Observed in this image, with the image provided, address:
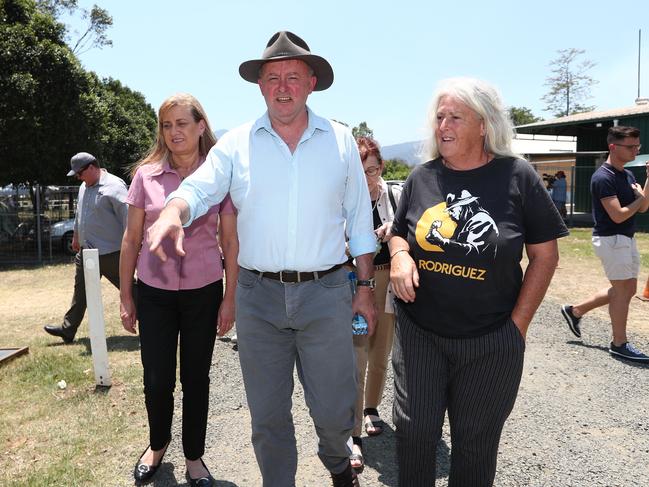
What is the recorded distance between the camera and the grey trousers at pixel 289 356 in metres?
2.69

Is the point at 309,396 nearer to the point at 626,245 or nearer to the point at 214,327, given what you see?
the point at 214,327


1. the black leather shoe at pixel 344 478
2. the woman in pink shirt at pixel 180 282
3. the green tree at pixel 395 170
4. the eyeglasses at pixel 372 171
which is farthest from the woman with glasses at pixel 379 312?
the green tree at pixel 395 170

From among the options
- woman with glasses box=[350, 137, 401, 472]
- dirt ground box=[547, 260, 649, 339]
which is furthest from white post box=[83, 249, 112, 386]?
dirt ground box=[547, 260, 649, 339]

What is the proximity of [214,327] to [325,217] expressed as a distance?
108 cm

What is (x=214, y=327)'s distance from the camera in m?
3.29

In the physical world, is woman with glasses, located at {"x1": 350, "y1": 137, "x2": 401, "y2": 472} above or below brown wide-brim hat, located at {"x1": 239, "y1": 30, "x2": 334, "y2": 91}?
below

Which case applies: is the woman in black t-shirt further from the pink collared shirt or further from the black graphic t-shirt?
the pink collared shirt

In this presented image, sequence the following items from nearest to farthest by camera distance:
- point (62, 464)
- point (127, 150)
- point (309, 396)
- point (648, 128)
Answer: point (309, 396) → point (62, 464) → point (648, 128) → point (127, 150)

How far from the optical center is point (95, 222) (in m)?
6.36

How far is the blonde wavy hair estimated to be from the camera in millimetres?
3229

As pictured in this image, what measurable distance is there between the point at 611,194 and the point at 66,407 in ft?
16.9

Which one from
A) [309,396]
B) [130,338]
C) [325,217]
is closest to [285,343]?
[309,396]

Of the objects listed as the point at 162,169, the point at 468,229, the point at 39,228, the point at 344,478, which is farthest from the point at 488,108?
the point at 39,228

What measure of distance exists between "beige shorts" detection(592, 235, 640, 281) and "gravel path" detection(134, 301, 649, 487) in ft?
2.81
